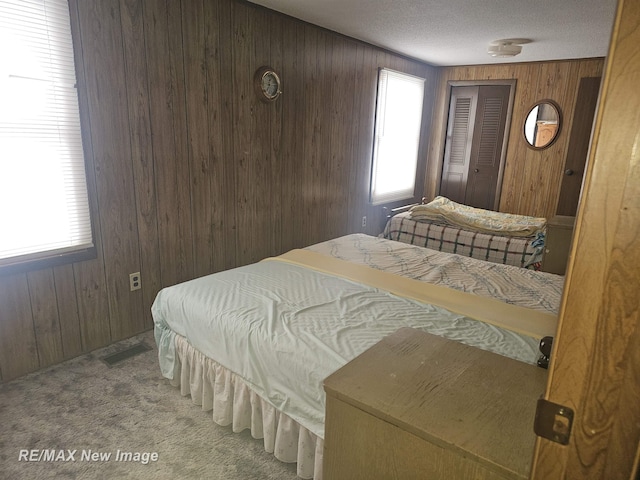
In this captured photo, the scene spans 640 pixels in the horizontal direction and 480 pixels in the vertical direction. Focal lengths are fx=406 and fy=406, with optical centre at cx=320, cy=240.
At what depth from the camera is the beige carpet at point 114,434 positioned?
165cm

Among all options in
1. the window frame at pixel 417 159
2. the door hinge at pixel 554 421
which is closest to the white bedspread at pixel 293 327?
the door hinge at pixel 554 421

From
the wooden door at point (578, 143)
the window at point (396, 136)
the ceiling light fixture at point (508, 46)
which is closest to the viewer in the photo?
the ceiling light fixture at point (508, 46)

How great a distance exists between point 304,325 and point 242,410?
1.57 ft

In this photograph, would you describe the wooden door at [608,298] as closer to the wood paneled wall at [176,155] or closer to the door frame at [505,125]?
the wood paneled wall at [176,155]

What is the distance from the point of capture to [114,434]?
1831 millimetres

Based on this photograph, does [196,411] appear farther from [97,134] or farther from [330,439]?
[97,134]

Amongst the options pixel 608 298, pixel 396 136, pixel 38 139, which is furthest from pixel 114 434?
pixel 396 136

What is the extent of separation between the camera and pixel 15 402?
2041 millimetres

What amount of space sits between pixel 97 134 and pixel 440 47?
3.51m

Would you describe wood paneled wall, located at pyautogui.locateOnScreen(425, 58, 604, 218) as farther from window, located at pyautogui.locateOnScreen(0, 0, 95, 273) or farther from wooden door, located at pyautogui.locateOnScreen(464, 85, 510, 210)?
window, located at pyautogui.locateOnScreen(0, 0, 95, 273)

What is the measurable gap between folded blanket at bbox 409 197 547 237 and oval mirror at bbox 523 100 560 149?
1.37 metres

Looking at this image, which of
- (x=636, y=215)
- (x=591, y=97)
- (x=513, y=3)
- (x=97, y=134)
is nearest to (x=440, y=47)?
(x=513, y=3)

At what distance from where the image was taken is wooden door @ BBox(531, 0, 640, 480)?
1.55 ft

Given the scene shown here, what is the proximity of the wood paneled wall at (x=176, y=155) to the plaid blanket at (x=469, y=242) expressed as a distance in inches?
37.9
